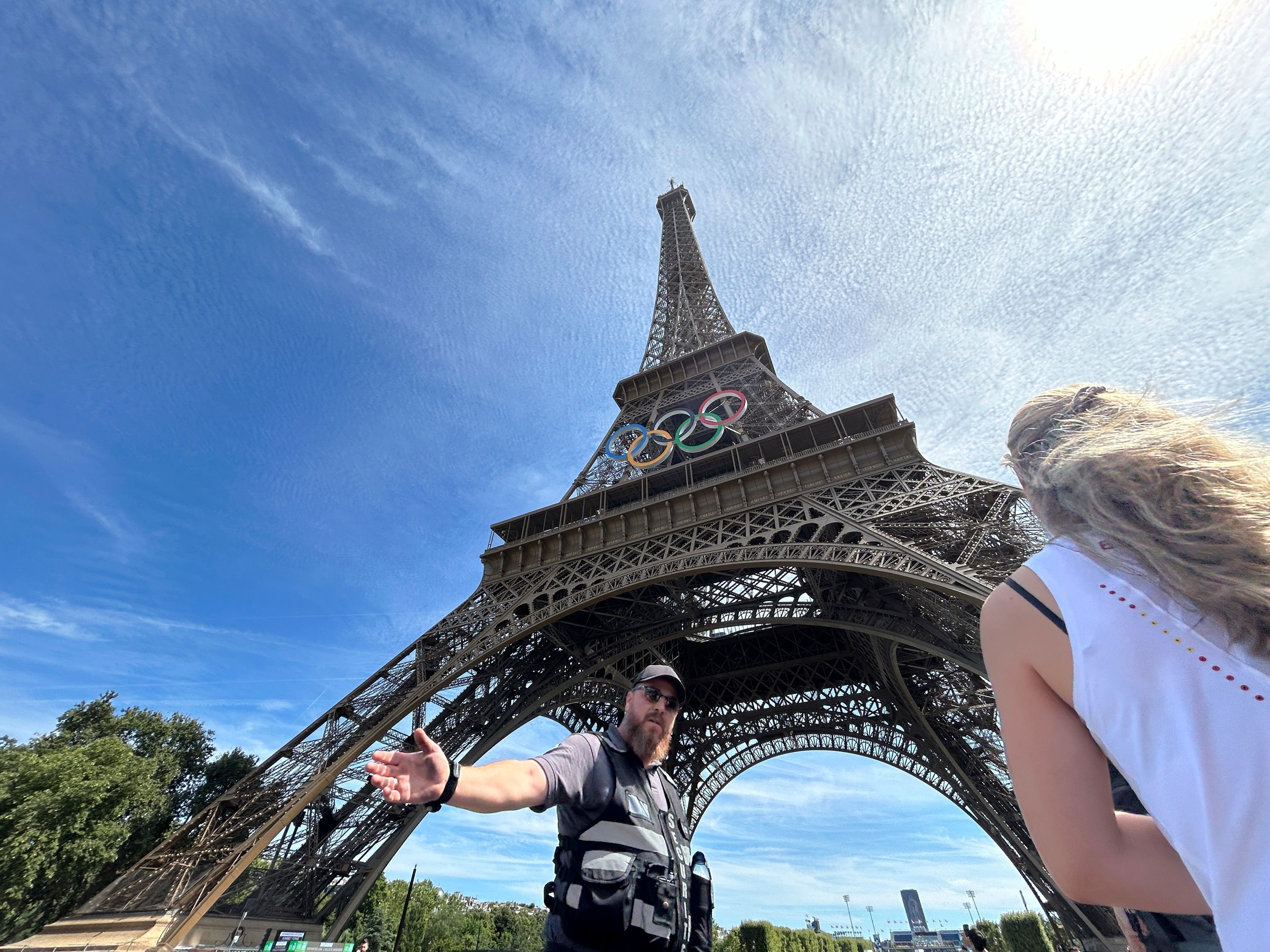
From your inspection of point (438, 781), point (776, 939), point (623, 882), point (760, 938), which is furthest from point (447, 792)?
point (776, 939)

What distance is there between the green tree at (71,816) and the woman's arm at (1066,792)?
23659 mm

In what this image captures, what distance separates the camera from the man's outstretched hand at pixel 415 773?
147 centimetres

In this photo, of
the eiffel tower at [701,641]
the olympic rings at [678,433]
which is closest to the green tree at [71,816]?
the eiffel tower at [701,641]

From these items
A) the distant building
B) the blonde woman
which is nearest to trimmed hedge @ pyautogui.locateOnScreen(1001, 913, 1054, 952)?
the blonde woman

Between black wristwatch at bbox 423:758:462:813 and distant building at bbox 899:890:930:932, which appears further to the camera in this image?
distant building at bbox 899:890:930:932

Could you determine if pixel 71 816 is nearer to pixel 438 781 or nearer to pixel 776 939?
pixel 438 781

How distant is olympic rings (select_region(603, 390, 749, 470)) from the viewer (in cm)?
1856

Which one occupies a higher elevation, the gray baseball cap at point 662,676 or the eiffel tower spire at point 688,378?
the eiffel tower spire at point 688,378

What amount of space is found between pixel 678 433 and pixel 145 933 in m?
16.5

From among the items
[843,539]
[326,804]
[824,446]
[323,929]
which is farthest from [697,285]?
[323,929]

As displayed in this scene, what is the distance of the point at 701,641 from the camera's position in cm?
2314

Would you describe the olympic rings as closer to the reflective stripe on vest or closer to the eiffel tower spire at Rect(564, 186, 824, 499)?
the eiffel tower spire at Rect(564, 186, 824, 499)

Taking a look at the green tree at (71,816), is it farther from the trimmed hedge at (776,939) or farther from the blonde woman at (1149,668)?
the trimmed hedge at (776,939)

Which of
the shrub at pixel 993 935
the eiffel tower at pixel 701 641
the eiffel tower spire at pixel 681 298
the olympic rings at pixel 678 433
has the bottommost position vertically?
the shrub at pixel 993 935
